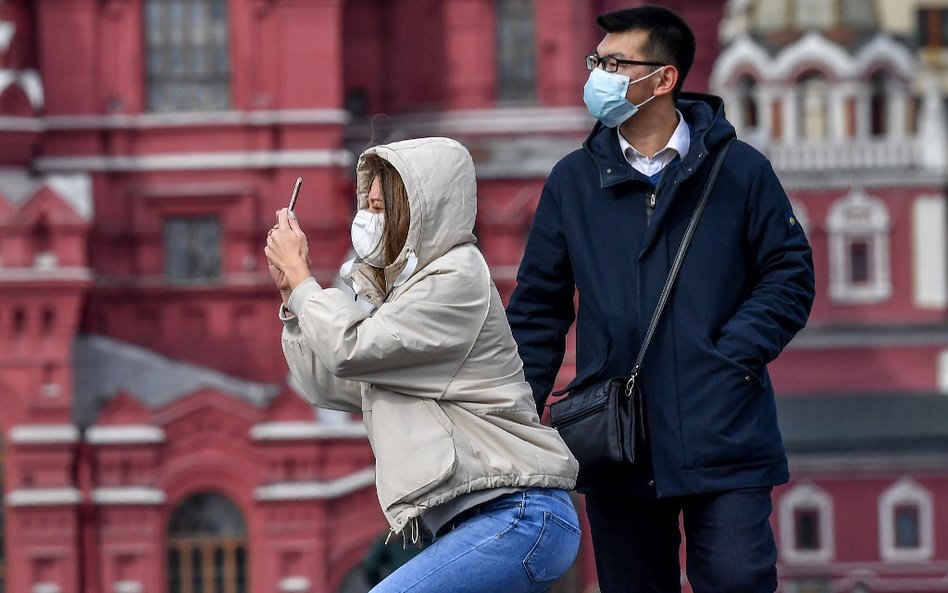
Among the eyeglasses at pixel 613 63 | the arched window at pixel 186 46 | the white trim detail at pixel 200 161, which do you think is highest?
the arched window at pixel 186 46

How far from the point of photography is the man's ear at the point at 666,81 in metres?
6.35

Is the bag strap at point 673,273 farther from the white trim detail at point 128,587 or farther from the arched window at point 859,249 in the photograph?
the arched window at point 859,249

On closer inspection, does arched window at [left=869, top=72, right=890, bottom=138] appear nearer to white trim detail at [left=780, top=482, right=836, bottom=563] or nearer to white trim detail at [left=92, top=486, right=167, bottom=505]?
white trim detail at [left=780, top=482, right=836, bottom=563]

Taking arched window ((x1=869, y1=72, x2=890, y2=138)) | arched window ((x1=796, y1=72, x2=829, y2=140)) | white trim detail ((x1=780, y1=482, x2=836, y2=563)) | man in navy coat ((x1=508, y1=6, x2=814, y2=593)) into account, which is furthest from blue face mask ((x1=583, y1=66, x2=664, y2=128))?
arched window ((x1=869, y1=72, x2=890, y2=138))

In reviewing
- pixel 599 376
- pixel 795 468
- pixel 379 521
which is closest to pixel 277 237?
pixel 599 376

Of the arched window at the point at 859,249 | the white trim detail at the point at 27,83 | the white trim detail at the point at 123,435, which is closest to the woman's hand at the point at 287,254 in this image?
the white trim detail at the point at 123,435

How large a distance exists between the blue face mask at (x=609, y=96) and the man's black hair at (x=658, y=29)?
9 centimetres

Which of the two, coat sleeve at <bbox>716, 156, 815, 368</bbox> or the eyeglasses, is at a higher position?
the eyeglasses

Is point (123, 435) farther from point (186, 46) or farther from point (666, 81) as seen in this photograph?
point (666, 81)

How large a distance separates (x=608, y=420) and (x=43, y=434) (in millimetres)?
20385

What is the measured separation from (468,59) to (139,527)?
7.02 m

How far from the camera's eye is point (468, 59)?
2858cm

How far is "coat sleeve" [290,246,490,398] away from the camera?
18.0 ft

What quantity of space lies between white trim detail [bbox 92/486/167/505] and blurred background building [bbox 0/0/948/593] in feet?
0.08
